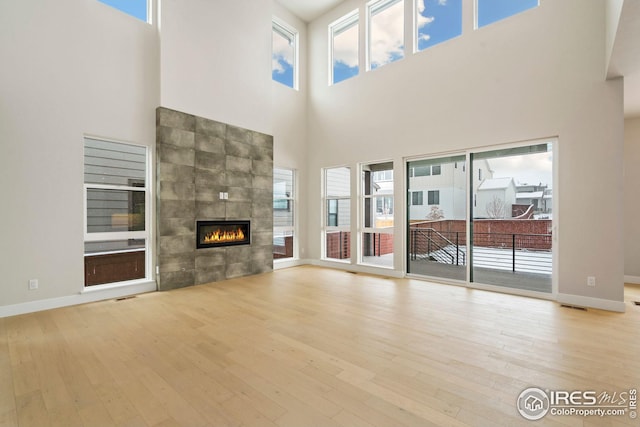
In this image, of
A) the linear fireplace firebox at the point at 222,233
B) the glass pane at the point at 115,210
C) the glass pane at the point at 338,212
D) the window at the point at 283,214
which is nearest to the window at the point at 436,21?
the glass pane at the point at 338,212

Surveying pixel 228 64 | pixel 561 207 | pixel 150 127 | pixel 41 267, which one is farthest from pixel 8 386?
pixel 561 207

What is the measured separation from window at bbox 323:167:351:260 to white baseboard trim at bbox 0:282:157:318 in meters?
3.98

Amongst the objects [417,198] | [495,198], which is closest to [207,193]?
[417,198]

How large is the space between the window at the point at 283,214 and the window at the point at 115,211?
2892 millimetres

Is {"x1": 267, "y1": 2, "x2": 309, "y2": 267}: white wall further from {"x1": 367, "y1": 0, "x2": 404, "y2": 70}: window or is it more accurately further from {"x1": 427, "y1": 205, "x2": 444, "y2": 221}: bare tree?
{"x1": 427, "y1": 205, "x2": 444, "y2": 221}: bare tree

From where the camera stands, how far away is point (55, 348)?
2.85 m

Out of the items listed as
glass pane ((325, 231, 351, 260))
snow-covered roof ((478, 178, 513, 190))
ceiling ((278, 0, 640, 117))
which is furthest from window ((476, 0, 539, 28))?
glass pane ((325, 231, 351, 260))

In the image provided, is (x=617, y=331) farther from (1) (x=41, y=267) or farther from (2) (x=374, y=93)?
(1) (x=41, y=267)

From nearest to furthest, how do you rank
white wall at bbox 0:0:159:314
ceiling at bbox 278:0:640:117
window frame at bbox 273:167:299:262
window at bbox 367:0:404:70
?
ceiling at bbox 278:0:640:117
white wall at bbox 0:0:159:314
window at bbox 367:0:404:70
window frame at bbox 273:167:299:262

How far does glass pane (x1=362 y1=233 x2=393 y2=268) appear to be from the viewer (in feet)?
20.6

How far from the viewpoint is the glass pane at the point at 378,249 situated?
6270mm
